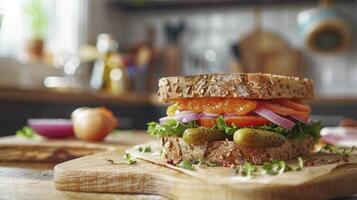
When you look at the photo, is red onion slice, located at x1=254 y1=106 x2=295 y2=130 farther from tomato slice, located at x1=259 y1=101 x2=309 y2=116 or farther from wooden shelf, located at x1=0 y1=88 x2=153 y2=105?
wooden shelf, located at x1=0 y1=88 x2=153 y2=105

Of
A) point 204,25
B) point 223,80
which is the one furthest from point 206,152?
point 204,25

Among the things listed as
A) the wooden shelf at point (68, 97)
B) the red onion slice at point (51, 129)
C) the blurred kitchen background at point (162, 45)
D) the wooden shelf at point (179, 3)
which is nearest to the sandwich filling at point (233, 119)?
the red onion slice at point (51, 129)

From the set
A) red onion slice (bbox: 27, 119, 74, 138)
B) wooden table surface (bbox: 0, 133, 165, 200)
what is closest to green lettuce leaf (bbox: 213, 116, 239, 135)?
wooden table surface (bbox: 0, 133, 165, 200)

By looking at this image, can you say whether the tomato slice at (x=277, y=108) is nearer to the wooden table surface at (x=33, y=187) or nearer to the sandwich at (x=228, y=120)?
the sandwich at (x=228, y=120)

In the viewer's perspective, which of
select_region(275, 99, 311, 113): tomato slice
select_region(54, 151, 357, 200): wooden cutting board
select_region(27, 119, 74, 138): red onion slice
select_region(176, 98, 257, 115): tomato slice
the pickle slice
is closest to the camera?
select_region(54, 151, 357, 200): wooden cutting board

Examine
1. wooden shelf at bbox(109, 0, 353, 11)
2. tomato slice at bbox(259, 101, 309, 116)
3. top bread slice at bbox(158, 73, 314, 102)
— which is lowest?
tomato slice at bbox(259, 101, 309, 116)

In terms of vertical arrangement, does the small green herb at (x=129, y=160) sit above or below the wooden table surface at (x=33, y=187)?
above

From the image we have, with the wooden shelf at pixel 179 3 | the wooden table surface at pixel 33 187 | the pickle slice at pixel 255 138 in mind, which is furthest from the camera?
the wooden shelf at pixel 179 3

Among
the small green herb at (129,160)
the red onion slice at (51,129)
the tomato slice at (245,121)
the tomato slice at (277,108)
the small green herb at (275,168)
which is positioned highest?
the tomato slice at (277,108)
